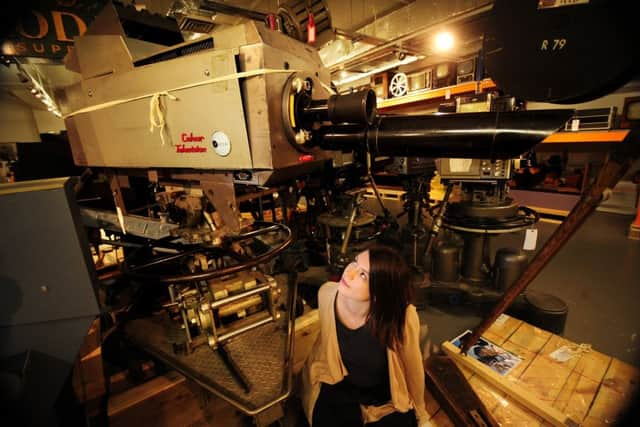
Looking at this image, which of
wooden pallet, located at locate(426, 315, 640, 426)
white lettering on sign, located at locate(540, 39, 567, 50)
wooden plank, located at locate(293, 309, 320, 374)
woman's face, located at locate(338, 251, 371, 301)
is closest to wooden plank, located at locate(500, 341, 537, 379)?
wooden pallet, located at locate(426, 315, 640, 426)

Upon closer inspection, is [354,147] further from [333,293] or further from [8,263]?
[8,263]

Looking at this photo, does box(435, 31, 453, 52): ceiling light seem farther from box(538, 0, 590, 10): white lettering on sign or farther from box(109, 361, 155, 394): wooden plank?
box(109, 361, 155, 394): wooden plank

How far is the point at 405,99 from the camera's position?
4.81m

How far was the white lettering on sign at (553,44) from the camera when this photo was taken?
84 centimetres

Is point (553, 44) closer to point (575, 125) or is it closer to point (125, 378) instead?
point (125, 378)

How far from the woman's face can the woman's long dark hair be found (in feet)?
0.06

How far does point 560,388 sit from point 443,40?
3.65 m

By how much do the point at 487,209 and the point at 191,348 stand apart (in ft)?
7.22

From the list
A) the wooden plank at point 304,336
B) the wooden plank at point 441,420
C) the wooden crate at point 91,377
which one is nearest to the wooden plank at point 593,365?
the wooden plank at point 441,420

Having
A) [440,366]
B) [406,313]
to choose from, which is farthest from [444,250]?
[406,313]

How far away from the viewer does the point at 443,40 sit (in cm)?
341

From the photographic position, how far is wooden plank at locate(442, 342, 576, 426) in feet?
4.00

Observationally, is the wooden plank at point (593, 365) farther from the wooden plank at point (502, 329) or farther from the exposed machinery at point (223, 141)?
the exposed machinery at point (223, 141)

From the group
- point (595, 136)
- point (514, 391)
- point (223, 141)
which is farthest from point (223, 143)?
point (595, 136)
